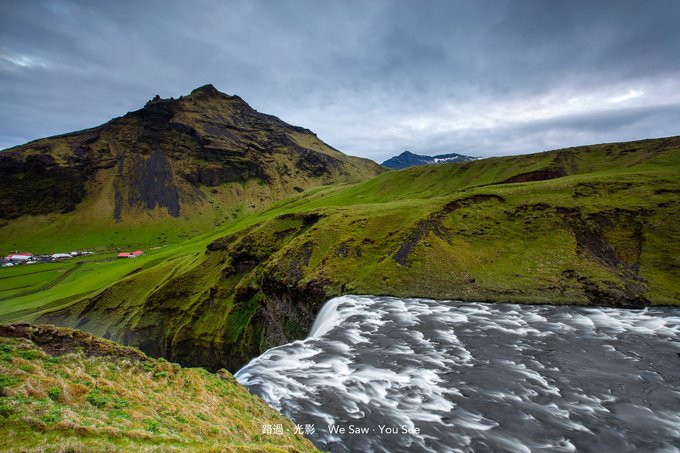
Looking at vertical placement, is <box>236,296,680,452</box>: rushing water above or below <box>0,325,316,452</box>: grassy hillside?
below

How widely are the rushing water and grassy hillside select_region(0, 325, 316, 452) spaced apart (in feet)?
12.0

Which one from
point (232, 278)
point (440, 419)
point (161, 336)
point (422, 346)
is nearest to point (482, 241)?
point (422, 346)

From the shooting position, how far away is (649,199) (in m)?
51.0

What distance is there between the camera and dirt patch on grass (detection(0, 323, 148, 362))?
14.0 meters

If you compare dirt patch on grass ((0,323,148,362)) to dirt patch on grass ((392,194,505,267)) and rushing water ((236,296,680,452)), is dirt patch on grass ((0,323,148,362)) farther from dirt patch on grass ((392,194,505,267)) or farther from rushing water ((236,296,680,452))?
dirt patch on grass ((392,194,505,267))

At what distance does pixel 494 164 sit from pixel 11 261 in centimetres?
25487

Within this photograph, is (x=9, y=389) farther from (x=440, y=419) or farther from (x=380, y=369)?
(x=380, y=369)

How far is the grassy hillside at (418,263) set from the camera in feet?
136

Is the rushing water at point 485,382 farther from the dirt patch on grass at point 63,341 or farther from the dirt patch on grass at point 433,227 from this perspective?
the dirt patch on grass at point 433,227

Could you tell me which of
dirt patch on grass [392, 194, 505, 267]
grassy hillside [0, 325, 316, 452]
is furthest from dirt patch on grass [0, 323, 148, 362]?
dirt patch on grass [392, 194, 505, 267]

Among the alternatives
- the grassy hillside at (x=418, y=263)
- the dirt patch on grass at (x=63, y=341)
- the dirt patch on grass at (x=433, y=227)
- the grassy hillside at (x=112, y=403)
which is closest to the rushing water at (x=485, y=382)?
the grassy hillside at (x=112, y=403)

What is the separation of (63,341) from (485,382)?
2289cm

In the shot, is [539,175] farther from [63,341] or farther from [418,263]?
[63,341]

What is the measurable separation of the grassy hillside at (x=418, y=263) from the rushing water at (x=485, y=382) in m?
8.41
